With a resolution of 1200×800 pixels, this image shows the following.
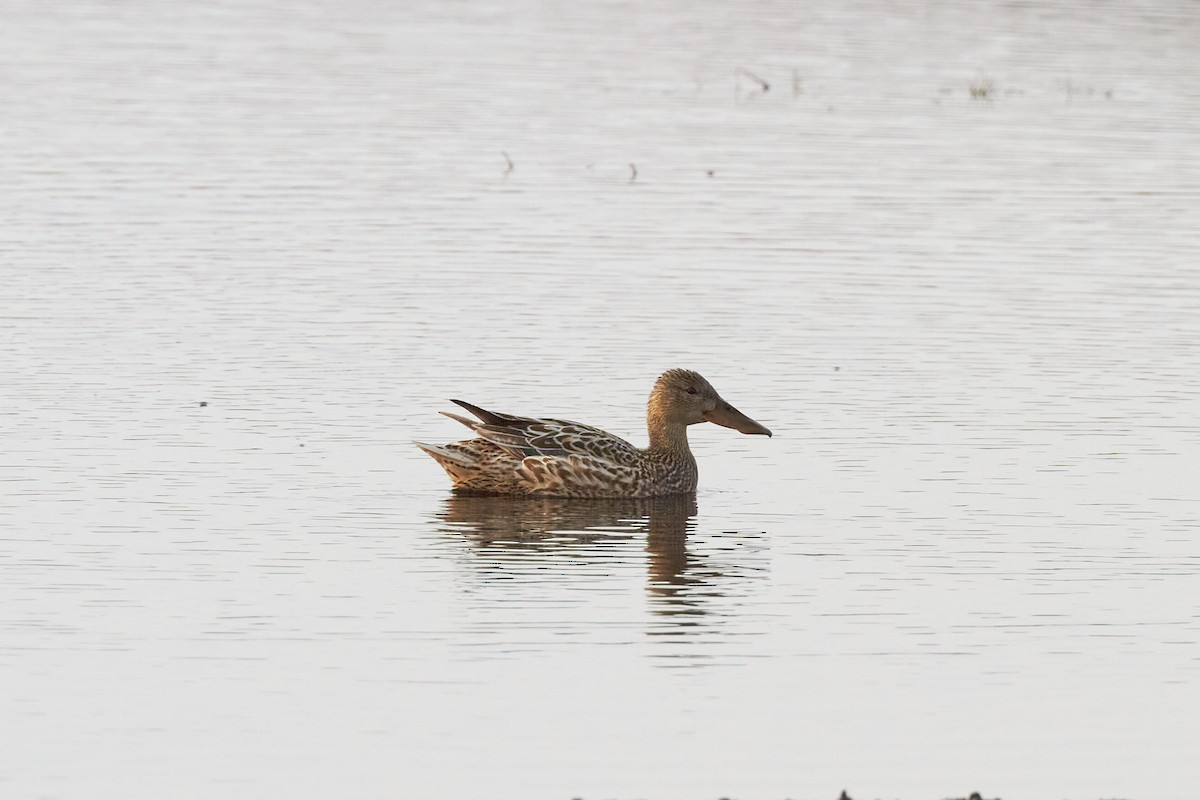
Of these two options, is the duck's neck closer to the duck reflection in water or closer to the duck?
the duck

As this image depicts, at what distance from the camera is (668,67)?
131 feet

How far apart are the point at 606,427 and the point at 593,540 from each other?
9.15 feet

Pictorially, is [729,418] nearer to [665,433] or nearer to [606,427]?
[665,433]

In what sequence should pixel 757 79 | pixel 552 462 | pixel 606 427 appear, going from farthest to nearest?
pixel 757 79, pixel 606 427, pixel 552 462

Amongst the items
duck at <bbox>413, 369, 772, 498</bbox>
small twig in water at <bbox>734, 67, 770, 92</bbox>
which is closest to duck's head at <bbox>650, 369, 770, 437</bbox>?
duck at <bbox>413, 369, 772, 498</bbox>

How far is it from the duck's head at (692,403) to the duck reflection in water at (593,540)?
0.71 metres

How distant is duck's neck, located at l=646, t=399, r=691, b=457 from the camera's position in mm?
14763

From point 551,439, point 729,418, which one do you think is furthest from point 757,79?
point 551,439

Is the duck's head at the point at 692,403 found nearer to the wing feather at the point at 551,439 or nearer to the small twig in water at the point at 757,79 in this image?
the wing feather at the point at 551,439

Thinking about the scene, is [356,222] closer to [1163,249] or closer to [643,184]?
[643,184]

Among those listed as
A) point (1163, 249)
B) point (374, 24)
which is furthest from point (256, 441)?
point (374, 24)

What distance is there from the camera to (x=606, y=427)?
15.9 meters

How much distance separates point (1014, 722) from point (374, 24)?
37.3 meters

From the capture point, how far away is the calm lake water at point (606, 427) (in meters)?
9.54
